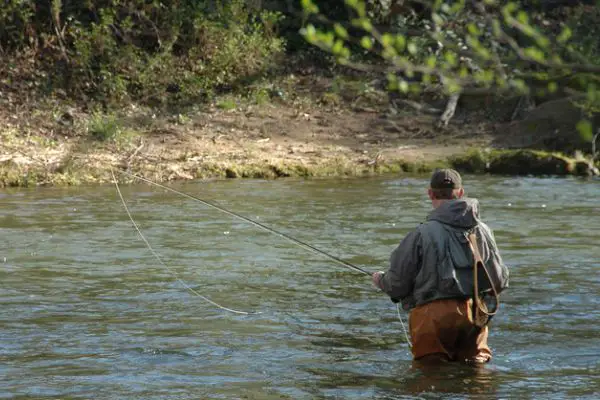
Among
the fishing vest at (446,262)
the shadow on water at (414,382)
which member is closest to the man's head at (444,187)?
the fishing vest at (446,262)

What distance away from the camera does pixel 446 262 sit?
282 inches

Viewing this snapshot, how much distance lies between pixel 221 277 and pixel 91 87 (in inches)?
478

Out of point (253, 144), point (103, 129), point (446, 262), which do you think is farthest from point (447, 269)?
point (253, 144)

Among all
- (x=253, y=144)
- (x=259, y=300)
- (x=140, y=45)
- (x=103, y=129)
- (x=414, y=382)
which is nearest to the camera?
(x=414, y=382)

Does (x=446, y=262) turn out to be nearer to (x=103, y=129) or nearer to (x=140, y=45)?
(x=103, y=129)

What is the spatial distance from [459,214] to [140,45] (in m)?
18.0

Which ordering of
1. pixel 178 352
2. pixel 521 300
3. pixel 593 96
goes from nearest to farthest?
pixel 593 96
pixel 178 352
pixel 521 300

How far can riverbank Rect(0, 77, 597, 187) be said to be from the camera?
1941 cm

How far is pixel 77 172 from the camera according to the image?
19.0m

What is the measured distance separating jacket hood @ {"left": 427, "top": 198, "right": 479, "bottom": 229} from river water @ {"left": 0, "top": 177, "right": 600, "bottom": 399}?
986 mm

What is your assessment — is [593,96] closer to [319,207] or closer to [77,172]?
[319,207]

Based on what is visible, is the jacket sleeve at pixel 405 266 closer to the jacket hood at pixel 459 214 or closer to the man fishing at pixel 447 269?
the man fishing at pixel 447 269

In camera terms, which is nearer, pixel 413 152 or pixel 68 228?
pixel 68 228

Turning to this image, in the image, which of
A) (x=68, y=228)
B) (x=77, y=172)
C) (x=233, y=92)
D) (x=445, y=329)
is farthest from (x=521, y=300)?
(x=233, y=92)
